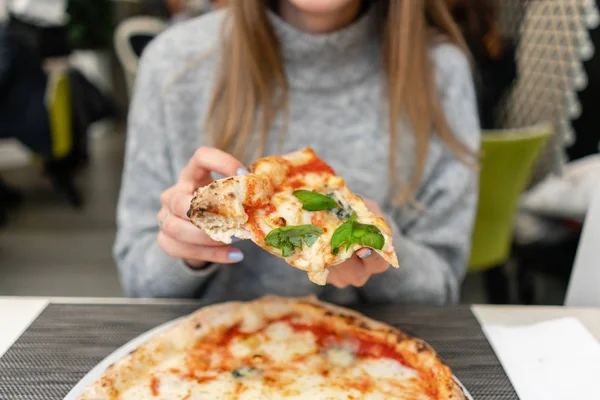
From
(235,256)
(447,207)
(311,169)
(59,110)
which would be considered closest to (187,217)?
(235,256)

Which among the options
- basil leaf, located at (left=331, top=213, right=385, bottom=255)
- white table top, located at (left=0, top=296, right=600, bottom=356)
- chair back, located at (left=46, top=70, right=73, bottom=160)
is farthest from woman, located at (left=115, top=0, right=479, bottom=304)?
chair back, located at (left=46, top=70, right=73, bottom=160)

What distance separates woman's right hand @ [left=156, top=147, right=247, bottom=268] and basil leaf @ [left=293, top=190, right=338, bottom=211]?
0.09 meters

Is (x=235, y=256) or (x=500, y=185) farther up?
(x=235, y=256)

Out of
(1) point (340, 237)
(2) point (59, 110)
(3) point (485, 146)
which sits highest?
(1) point (340, 237)

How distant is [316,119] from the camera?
1169mm

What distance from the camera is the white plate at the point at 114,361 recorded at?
2.25 feet

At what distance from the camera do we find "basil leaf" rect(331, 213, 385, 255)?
25.1 inches

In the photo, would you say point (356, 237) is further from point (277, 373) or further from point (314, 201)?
point (277, 373)

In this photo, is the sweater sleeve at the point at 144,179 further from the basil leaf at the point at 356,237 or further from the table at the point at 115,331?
the basil leaf at the point at 356,237

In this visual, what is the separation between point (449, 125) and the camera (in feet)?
3.96

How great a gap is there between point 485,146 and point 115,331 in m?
1.35

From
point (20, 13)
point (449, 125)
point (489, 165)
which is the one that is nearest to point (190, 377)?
point (449, 125)

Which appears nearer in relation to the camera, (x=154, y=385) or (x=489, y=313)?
(x=154, y=385)

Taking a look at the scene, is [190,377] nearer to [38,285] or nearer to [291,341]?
[291,341]
